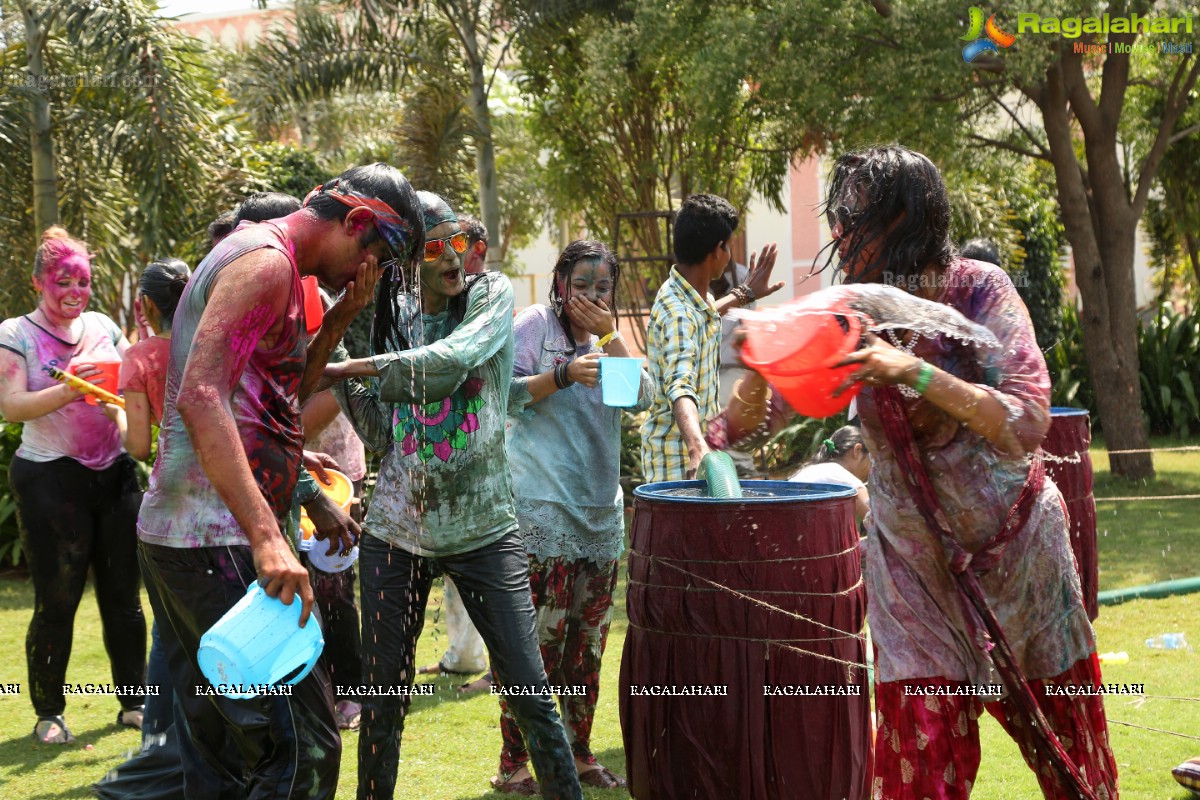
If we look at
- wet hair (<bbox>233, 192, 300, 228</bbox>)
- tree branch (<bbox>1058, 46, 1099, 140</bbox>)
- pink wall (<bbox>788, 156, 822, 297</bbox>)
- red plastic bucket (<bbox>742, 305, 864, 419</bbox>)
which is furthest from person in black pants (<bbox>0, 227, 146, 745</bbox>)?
pink wall (<bbox>788, 156, 822, 297</bbox>)

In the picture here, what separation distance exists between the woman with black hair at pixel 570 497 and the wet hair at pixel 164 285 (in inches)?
53.5

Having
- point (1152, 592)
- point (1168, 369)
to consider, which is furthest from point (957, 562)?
point (1168, 369)

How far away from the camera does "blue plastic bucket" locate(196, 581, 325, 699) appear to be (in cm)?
244

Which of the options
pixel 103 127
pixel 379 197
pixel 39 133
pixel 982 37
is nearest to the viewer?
pixel 379 197

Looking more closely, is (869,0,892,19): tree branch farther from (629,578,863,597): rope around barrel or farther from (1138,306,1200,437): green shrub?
(629,578,863,597): rope around barrel

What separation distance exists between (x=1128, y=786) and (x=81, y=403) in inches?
169

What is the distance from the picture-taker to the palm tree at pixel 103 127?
32.9ft

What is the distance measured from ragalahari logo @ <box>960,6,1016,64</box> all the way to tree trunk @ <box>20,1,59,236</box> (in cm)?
739

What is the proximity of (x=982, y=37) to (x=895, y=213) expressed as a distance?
7.59 m

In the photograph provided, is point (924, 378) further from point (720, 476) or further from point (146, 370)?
point (146, 370)

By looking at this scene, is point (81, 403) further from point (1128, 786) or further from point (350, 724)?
point (1128, 786)

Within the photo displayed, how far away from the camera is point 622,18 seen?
13734 millimetres

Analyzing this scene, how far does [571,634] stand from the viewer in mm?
4496

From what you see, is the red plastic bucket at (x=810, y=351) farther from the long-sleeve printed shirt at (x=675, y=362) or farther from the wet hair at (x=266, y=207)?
the wet hair at (x=266, y=207)
